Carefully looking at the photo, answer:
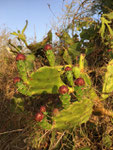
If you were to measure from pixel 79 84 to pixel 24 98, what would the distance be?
0.65 metres

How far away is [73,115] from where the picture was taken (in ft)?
2.95

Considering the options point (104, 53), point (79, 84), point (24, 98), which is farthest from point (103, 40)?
point (24, 98)

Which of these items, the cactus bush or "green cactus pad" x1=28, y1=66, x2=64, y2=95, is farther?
"green cactus pad" x1=28, y1=66, x2=64, y2=95

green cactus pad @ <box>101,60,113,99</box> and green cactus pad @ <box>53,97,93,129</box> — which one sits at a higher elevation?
green cactus pad @ <box>101,60,113,99</box>

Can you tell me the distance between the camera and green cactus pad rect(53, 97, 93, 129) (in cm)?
87

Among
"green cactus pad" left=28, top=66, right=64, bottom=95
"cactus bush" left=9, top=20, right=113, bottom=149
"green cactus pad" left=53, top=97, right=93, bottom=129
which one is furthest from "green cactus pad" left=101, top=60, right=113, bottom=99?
"green cactus pad" left=28, top=66, right=64, bottom=95

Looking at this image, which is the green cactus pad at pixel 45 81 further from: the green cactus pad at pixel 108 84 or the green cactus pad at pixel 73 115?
the green cactus pad at pixel 108 84

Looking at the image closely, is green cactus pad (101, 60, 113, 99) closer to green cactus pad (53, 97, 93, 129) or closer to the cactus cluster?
the cactus cluster

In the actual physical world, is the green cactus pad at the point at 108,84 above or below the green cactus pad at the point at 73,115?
above

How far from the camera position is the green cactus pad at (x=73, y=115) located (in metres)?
0.87

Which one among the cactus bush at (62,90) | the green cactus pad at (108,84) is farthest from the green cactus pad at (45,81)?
the green cactus pad at (108,84)

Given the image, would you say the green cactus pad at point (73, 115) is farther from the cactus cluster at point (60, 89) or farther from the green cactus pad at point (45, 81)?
the green cactus pad at point (45, 81)

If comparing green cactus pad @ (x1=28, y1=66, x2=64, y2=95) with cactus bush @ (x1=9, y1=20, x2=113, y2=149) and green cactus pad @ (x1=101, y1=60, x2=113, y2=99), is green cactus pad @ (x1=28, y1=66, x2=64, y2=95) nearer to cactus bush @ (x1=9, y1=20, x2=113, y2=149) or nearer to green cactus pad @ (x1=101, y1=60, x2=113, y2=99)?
Result: cactus bush @ (x1=9, y1=20, x2=113, y2=149)

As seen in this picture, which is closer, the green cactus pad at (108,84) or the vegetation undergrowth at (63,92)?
the vegetation undergrowth at (63,92)
